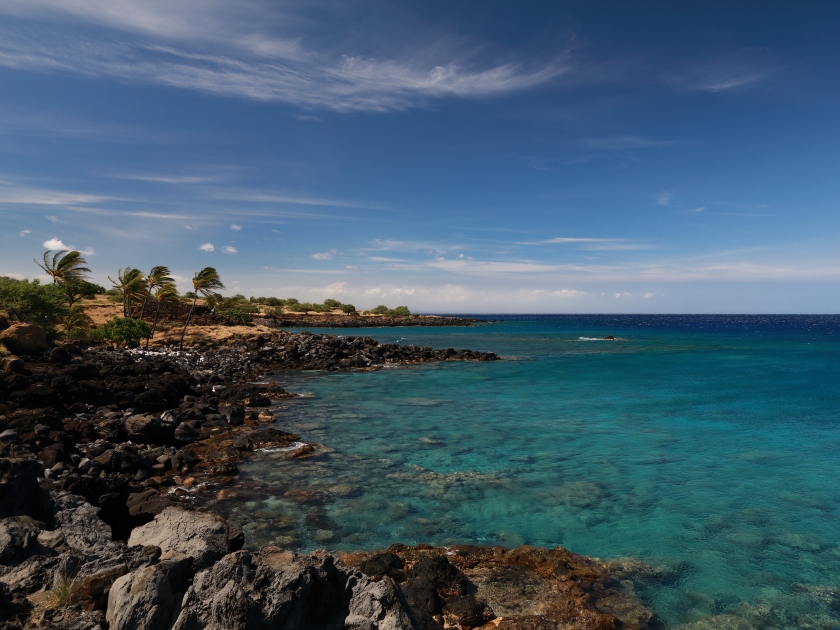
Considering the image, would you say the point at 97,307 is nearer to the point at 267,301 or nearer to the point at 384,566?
the point at 267,301

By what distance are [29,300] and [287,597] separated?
45406 mm

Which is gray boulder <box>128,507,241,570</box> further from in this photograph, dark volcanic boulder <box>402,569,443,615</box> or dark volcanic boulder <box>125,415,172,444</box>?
dark volcanic boulder <box>125,415,172,444</box>

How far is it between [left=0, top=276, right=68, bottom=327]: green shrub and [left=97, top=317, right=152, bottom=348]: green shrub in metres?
4.52

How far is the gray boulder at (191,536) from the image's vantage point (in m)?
6.99

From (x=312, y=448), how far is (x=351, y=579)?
11.6 metres

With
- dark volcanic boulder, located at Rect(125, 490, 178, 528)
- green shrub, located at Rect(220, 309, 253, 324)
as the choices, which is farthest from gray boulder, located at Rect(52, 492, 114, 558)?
green shrub, located at Rect(220, 309, 253, 324)

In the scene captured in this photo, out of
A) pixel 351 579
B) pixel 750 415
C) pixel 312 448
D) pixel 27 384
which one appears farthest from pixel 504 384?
pixel 351 579

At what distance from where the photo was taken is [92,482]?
10969 mm

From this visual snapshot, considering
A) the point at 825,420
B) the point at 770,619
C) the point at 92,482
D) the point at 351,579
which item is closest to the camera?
the point at 351,579

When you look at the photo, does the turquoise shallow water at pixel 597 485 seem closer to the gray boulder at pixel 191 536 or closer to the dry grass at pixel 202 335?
the gray boulder at pixel 191 536

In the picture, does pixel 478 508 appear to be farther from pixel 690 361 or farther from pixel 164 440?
pixel 690 361

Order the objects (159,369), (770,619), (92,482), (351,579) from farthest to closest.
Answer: (159,369), (92,482), (770,619), (351,579)

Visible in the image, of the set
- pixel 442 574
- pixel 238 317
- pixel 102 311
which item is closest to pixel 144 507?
pixel 442 574

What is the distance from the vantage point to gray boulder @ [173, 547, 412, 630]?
18.6 feet
